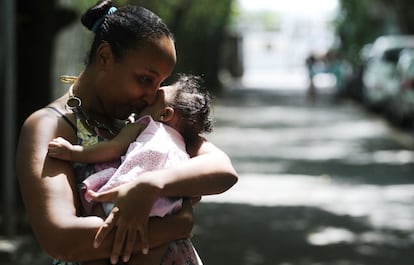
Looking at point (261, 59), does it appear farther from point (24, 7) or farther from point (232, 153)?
point (24, 7)

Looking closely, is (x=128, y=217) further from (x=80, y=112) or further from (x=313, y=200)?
(x=313, y=200)

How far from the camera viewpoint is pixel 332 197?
471 inches

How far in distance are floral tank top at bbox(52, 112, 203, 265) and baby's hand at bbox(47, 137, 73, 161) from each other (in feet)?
0.26

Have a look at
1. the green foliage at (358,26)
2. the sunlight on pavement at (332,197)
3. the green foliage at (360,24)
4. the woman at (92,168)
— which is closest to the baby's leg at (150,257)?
the woman at (92,168)

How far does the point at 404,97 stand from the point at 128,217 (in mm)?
18571

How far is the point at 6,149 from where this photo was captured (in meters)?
8.63

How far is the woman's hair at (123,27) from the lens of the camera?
2551mm

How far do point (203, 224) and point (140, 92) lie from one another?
770cm

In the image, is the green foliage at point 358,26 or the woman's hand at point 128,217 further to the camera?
the green foliage at point 358,26

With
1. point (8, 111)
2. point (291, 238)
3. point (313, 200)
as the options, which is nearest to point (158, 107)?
point (8, 111)

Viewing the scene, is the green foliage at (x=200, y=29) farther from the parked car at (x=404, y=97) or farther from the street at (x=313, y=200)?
the parked car at (x=404, y=97)

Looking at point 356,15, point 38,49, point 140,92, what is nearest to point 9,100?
point 38,49

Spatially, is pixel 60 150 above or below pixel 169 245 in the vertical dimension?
above

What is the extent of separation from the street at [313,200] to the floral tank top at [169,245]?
5440mm
